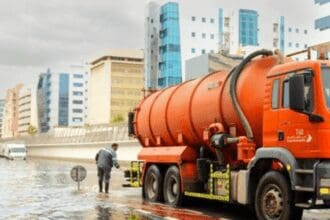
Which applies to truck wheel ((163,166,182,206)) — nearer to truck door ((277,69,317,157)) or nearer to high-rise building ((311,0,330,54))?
truck door ((277,69,317,157))

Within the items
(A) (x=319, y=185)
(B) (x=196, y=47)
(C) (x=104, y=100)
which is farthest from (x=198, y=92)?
(C) (x=104, y=100)

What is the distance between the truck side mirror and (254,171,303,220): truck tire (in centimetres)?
148

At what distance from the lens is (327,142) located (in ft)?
35.0

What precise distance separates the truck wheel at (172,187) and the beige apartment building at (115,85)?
158282 millimetres

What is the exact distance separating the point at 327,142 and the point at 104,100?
171821mm

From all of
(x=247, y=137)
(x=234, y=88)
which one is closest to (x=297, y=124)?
(x=247, y=137)

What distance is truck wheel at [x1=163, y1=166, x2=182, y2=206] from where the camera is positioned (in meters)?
16.1

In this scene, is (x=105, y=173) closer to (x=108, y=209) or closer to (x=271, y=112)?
(x=108, y=209)

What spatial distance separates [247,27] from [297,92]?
5115 inches

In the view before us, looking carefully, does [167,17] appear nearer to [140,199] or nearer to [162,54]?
[162,54]

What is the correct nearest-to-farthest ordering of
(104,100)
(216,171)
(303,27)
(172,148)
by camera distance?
1. (216,171)
2. (172,148)
3. (303,27)
4. (104,100)

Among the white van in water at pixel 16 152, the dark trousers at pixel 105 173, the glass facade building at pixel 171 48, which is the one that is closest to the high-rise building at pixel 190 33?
the glass facade building at pixel 171 48

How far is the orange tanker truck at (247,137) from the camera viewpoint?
10812 mm

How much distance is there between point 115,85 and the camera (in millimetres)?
180375
